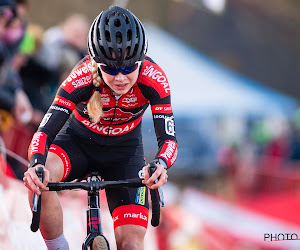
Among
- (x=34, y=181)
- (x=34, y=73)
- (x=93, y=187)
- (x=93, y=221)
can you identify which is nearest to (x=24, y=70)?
(x=34, y=73)

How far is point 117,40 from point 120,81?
314 millimetres

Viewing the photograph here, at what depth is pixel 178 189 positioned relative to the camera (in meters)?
13.4

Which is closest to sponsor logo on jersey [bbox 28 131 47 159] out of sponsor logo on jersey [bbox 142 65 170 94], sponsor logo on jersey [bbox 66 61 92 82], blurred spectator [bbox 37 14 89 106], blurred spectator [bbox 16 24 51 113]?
sponsor logo on jersey [bbox 66 61 92 82]

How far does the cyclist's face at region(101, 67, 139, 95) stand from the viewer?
4473 mm

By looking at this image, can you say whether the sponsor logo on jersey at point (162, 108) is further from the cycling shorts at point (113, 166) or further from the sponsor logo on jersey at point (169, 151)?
the cycling shorts at point (113, 166)

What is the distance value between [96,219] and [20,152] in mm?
3722

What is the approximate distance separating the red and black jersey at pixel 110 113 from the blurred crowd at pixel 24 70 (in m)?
1.69

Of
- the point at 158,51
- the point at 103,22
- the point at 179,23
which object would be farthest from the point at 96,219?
the point at 179,23

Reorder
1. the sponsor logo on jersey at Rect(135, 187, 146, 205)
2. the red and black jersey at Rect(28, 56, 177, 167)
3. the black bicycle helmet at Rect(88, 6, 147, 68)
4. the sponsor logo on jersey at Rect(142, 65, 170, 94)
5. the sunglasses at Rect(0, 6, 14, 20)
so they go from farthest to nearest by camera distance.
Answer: the sunglasses at Rect(0, 6, 14, 20), the sponsor logo on jersey at Rect(135, 187, 146, 205), the sponsor logo on jersey at Rect(142, 65, 170, 94), the red and black jersey at Rect(28, 56, 177, 167), the black bicycle helmet at Rect(88, 6, 147, 68)

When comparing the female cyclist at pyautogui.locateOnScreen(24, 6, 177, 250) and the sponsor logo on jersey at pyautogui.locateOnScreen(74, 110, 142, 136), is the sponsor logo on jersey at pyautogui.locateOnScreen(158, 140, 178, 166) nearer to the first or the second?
the female cyclist at pyautogui.locateOnScreen(24, 6, 177, 250)

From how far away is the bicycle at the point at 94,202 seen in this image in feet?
13.3

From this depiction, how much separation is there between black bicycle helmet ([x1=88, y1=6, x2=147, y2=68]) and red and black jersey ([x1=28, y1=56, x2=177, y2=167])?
0.93 ft

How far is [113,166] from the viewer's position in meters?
5.09

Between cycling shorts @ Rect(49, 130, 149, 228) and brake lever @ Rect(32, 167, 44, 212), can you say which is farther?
cycling shorts @ Rect(49, 130, 149, 228)
